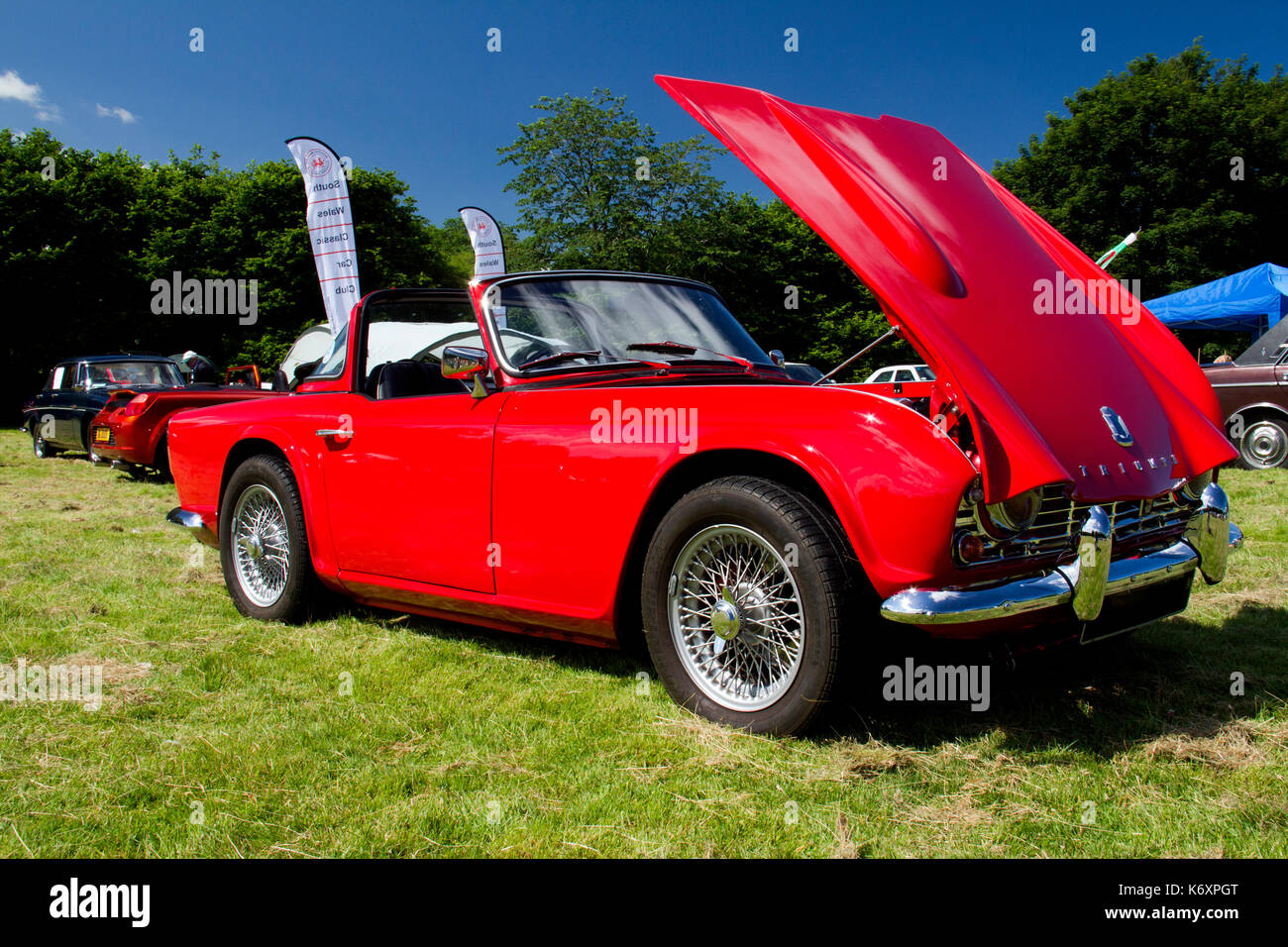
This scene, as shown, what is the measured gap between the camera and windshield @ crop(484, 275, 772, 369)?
12.1 feet

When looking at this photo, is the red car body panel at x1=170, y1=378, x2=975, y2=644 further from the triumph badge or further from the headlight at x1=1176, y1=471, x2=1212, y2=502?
the headlight at x1=1176, y1=471, x2=1212, y2=502

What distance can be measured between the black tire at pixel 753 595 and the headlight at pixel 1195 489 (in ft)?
4.99

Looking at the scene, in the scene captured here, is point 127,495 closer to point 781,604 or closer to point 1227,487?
point 781,604

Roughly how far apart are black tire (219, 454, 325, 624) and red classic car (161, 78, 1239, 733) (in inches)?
1.2

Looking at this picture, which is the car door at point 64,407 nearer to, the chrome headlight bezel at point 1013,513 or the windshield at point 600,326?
the windshield at point 600,326

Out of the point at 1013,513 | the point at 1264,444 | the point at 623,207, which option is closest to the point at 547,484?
the point at 1013,513

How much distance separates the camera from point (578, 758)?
274 cm

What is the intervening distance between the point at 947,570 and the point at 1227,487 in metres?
7.69

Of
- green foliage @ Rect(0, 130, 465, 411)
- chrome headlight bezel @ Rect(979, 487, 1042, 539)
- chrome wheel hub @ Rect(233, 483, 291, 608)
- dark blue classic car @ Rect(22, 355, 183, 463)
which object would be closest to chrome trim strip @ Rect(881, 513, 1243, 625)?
chrome headlight bezel @ Rect(979, 487, 1042, 539)

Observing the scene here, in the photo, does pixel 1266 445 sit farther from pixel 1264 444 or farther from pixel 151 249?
pixel 151 249

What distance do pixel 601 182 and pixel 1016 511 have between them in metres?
33.6

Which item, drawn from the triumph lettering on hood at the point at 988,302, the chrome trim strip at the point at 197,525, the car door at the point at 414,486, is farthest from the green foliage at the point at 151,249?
the triumph lettering on hood at the point at 988,302

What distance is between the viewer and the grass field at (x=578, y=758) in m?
2.26
